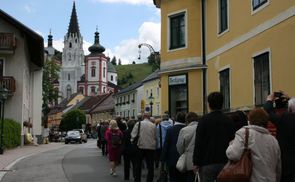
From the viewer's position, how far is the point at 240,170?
546 cm

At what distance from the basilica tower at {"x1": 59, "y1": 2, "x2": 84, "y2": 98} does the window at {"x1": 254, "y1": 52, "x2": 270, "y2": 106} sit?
15236 centimetres

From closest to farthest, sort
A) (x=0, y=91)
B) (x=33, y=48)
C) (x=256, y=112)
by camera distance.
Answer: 1. (x=256, y=112)
2. (x=0, y=91)
3. (x=33, y=48)

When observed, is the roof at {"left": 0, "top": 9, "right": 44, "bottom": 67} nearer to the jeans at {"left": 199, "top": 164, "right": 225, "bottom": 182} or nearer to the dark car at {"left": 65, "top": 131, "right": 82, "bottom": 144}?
the dark car at {"left": 65, "top": 131, "right": 82, "bottom": 144}

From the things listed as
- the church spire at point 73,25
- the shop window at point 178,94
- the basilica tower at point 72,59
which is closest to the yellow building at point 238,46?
the shop window at point 178,94

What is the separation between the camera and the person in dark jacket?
6723mm

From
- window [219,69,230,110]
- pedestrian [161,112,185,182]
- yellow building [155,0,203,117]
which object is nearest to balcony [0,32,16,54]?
yellow building [155,0,203,117]

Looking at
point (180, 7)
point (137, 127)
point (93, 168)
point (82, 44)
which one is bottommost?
point (93, 168)

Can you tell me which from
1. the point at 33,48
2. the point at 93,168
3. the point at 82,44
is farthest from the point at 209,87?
the point at 82,44

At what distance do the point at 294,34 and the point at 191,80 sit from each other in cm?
808

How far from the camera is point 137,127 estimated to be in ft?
40.5

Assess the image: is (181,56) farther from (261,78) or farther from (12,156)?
(12,156)

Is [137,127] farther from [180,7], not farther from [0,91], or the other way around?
[0,91]

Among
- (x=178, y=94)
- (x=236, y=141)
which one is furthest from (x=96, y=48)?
(x=236, y=141)

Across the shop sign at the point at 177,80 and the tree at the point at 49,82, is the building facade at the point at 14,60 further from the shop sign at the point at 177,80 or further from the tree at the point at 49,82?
the tree at the point at 49,82
